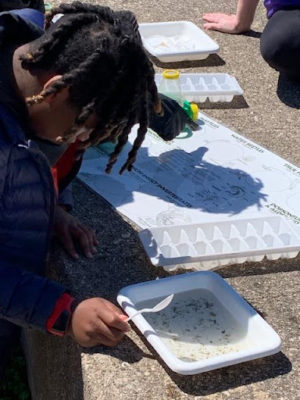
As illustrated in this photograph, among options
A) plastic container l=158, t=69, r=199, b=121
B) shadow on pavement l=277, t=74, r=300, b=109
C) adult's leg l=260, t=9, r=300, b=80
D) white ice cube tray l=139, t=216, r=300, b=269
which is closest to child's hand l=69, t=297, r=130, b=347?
white ice cube tray l=139, t=216, r=300, b=269

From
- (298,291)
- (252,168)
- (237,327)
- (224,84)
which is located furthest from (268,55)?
(237,327)

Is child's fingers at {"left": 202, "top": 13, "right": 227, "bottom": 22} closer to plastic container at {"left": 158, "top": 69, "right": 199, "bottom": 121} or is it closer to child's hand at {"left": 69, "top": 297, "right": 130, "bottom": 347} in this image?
plastic container at {"left": 158, "top": 69, "right": 199, "bottom": 121}

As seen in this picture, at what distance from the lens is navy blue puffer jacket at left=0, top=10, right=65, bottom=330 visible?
1.23 metres

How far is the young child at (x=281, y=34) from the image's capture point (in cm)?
223

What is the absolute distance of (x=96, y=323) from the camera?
123 centimetres

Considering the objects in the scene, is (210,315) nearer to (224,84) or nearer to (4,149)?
(4,149)

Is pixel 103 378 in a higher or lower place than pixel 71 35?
lower

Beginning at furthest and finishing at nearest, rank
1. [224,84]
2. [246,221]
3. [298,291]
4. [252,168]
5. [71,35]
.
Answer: [224,84] → [252,168] → [246,221] → [298,291] → [71,35]

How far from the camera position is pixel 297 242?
154cm

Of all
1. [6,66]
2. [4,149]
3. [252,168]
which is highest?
[6,66]

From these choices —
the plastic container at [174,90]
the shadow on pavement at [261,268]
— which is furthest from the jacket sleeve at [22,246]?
the plastic container at [174,90]

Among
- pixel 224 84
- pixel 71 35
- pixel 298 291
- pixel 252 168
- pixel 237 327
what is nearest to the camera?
pixel 71 35

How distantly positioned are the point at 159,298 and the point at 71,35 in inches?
19.5

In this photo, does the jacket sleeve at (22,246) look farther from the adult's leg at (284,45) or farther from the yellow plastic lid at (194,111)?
the adult's leg at (284,45)
